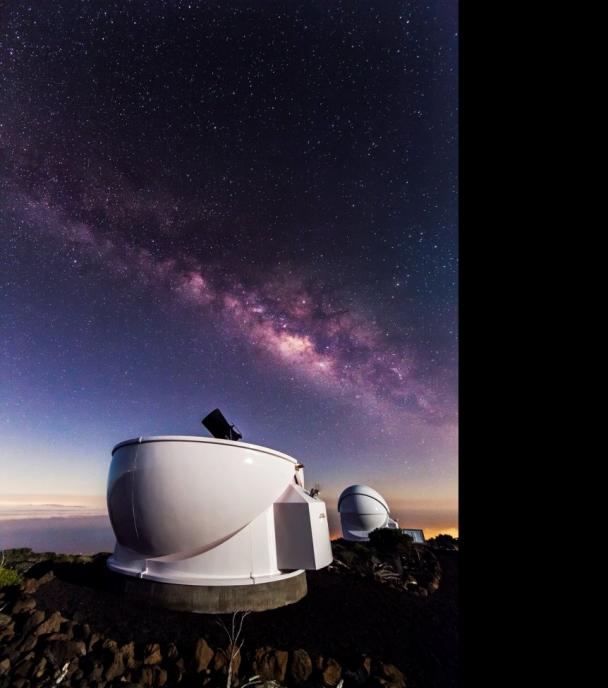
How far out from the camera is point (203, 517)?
7430 millimetres

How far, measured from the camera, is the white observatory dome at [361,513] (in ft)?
61.7

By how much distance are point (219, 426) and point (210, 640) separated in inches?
187

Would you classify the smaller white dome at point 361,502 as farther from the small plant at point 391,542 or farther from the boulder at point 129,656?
the boulder at point 129,656

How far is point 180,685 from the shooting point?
513 cm

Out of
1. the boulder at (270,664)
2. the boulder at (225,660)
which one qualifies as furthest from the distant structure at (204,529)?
the boulder at (270,664)

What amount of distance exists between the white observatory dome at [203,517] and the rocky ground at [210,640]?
0.77 meters

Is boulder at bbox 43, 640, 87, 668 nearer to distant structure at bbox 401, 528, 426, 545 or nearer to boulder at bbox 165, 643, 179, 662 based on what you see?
boulder at bbox 165, 643, 179, 662

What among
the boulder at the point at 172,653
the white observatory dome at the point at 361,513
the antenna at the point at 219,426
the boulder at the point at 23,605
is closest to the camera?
the boulder at the point at 172,653

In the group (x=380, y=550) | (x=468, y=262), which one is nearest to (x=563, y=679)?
(x=468, y=262)

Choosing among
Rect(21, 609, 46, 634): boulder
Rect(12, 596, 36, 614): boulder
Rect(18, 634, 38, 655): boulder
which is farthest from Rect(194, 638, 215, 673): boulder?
Rect(12, 596, 36, 614): boulder

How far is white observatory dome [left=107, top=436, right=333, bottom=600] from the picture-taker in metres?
7.46

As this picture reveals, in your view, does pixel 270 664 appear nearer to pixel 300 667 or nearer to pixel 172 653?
pixel 300 667

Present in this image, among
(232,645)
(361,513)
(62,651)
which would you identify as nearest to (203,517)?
(232,645)

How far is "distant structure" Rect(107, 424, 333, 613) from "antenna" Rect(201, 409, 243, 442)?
5.42 feet
